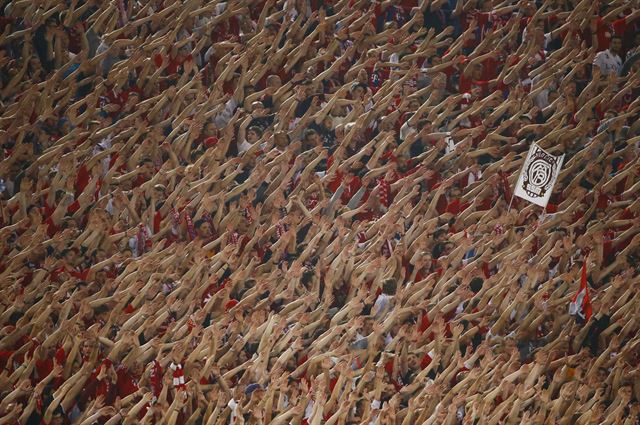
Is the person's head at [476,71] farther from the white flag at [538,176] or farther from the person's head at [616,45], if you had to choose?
the person's head at [616,45]

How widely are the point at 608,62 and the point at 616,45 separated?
0.15 m

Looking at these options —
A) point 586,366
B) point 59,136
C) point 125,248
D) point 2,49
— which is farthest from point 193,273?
point 586,366

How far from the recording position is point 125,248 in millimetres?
11625

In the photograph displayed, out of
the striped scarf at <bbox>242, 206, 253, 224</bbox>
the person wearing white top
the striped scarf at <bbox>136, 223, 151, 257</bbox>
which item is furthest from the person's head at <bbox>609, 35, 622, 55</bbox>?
the striped scarf at <bbox>136, 223, 151, 257</bbox>

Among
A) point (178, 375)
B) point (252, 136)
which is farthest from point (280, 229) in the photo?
point (178, 375)

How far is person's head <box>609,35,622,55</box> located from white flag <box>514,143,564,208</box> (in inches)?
45.3

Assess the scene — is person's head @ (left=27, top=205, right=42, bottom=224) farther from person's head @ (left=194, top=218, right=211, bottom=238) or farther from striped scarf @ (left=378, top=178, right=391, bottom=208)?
striped scarf @ (left=378, top=178, right=391, bottom=208)

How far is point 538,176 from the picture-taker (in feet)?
41.0

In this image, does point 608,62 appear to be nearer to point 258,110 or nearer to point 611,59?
point 611,59

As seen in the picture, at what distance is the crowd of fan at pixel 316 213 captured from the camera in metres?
11.3

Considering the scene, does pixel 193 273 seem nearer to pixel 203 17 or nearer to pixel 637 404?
pixel 203 17

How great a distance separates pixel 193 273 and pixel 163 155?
92 centimetres

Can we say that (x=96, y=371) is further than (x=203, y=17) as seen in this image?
No

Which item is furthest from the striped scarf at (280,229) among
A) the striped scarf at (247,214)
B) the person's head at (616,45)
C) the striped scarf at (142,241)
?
the person's head at (616,45)
